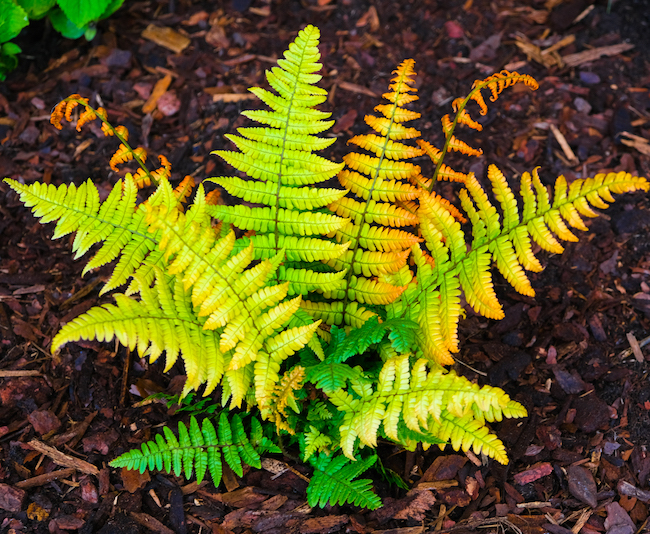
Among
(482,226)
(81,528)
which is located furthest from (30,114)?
(482,226)

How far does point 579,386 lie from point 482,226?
1.24 metres

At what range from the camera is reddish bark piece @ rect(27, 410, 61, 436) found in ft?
9.04

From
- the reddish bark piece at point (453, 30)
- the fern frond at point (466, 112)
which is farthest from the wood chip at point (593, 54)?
the fern frond at point (466, 112)

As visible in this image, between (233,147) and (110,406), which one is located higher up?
(233,147)

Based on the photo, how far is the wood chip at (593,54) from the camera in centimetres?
425

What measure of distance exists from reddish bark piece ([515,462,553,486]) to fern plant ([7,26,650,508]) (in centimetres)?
53

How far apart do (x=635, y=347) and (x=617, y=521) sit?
95 centimetres

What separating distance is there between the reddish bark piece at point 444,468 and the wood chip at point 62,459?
5.01 ft

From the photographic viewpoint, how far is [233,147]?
12.8ft

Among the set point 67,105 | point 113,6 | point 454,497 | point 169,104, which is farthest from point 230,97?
point 454,497

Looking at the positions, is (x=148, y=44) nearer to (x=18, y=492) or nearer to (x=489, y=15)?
(x=489, y=15)

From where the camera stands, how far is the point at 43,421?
277 cm

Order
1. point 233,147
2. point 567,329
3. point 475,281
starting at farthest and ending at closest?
point 233,147 < point 567,329 < point 475,281

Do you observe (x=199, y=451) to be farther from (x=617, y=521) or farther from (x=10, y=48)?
(x=10, y=48)
